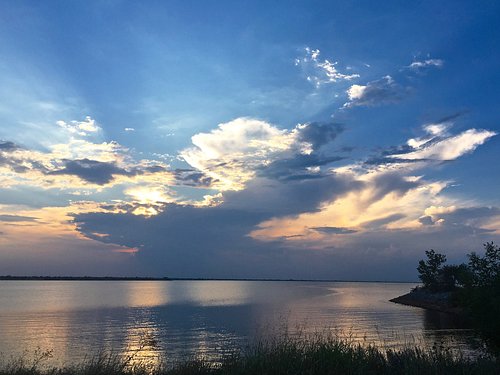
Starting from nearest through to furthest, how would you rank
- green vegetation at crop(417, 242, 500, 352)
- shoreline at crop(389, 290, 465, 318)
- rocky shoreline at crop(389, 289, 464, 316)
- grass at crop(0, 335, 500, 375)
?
grass at crop(0, 335, 500, 375)
green vegetation at crop(417, 242, 500, 352)
shoreline at crop(389, 290, 465, 318)
rocky shoreline at crop(389, 289, 464, 316)

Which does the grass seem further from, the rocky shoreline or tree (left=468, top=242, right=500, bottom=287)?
the rocky shoreline

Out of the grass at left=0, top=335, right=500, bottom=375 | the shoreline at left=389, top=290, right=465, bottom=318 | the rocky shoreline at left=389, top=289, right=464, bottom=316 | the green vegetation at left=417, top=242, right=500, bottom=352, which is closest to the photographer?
the grass at left=0, top=335, right=500, bottom=375

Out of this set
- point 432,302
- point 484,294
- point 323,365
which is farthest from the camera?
point 432,302

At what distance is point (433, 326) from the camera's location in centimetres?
6675

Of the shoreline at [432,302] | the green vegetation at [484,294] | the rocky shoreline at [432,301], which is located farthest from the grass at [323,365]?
the rocky shoreline at [432,301]

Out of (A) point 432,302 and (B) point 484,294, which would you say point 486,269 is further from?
(A) point 432,302

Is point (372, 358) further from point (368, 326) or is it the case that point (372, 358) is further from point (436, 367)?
point (368, 326)

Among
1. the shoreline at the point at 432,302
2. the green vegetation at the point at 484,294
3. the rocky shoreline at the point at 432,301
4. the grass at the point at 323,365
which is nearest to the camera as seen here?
the grass at the point at 323,365

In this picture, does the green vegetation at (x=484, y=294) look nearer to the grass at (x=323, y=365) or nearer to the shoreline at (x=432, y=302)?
the grass at (x=323, y=365)

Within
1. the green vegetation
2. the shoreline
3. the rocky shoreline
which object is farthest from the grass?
the rocky shoreline

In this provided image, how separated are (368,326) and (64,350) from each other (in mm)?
41393

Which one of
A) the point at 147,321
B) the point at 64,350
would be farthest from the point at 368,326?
the point at 64,350

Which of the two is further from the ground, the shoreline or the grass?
the grass

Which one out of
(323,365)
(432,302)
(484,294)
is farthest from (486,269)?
(432,302)
